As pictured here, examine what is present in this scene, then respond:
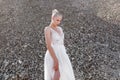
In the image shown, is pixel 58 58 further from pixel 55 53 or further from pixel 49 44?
pixel 49 44

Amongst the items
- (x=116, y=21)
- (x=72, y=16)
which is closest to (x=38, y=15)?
(x=72, y=16)

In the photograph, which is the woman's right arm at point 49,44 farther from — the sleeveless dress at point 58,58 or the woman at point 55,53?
the sleeveless dress at point 58,58

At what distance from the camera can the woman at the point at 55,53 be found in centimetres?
493

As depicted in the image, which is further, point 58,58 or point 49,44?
point 58,58

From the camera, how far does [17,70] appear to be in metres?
7.89

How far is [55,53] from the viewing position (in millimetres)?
5070

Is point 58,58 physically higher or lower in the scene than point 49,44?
lower

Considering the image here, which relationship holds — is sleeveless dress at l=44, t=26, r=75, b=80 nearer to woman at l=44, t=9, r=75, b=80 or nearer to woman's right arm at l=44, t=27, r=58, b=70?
woman at l=44, t=9, r=75, b=80

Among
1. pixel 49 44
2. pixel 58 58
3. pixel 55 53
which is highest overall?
pixel 49 44

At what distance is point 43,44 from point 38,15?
2972 mm

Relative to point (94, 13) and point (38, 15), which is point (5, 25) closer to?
point (38, 15)

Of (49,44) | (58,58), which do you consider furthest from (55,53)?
(49,44)

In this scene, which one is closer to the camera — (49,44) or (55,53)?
(49,44)

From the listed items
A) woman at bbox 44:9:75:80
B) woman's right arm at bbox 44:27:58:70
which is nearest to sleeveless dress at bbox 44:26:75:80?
woman at bbox 44:9:75:80
